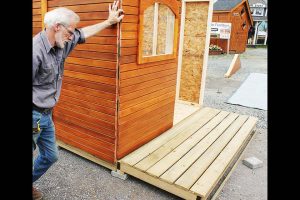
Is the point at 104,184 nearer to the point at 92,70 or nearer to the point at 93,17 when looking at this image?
the point at 92,70

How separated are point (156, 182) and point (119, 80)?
1.48m

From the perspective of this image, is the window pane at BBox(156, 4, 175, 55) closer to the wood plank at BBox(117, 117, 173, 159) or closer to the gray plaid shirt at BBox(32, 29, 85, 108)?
the wood plank at BBox(117, 117, 173, 159)

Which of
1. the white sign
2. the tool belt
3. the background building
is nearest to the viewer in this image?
the tool belt

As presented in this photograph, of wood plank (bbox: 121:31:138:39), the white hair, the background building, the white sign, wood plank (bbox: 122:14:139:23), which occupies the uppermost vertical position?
the background building

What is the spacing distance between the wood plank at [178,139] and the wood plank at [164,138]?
3.2 inches

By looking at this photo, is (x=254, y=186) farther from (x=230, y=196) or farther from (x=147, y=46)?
(x=147, y=46)

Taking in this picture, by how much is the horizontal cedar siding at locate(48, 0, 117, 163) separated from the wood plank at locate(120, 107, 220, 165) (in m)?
0.32

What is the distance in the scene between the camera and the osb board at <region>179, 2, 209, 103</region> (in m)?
6.89

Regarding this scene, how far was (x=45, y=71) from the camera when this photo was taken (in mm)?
2873

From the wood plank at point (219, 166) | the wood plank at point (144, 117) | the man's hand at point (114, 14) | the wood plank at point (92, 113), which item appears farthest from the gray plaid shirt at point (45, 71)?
the wood plank at point (219, 166)

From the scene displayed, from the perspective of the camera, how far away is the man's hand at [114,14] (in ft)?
11.6

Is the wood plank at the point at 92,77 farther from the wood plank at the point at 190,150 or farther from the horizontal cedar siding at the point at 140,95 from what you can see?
the wood plank at the point at 190,150

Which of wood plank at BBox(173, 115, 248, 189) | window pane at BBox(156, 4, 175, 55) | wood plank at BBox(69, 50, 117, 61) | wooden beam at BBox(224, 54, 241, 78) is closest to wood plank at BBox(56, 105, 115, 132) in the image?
wood plank at BBox(69, 50, 117, 61)

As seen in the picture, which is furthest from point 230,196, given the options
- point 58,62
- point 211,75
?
point 211,75
